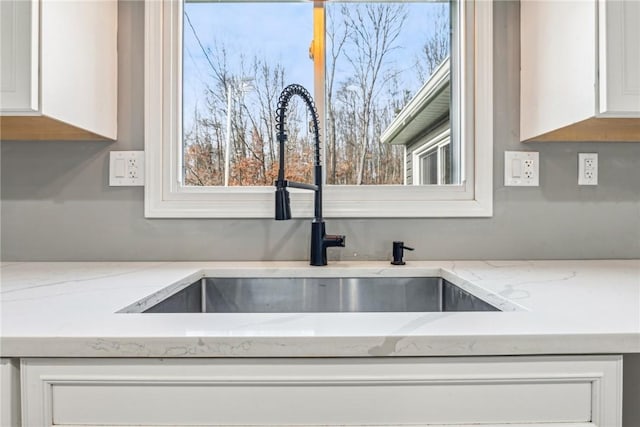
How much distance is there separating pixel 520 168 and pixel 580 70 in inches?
13.6

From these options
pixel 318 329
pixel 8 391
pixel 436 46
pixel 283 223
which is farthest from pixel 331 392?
pixel 436 46

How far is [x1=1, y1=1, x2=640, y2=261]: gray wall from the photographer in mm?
1231

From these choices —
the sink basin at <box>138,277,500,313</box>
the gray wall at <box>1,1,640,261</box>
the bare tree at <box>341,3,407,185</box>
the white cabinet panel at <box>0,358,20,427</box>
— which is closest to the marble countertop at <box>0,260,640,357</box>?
the white cabinet panel at <box>0,358,20,427</box>

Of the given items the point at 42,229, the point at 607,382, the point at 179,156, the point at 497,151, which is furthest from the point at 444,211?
the point at 42,229

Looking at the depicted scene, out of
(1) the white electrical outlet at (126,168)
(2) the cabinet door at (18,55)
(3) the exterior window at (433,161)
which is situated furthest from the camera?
(3) the exterior window at (433,161)

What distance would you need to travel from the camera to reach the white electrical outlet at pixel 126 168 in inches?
48.2

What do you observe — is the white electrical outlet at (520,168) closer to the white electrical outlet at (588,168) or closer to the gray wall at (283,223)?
the gray wall at (283,223)

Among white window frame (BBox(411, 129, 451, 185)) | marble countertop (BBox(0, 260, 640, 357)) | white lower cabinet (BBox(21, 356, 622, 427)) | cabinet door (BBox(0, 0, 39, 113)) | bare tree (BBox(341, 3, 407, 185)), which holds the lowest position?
white lower cabinet (BBox(21, 356, 622, 427))

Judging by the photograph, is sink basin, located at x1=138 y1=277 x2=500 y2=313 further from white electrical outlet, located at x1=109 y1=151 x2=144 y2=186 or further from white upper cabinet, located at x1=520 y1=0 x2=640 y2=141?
white upper cabinet, located at x1=520 y1=0 x2=640 y2=141

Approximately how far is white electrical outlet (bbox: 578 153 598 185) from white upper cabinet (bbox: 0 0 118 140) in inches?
59.0

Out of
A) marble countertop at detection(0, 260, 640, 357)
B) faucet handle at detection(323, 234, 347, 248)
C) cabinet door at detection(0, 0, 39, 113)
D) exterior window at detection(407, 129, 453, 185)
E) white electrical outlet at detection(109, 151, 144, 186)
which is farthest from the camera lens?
exterior window at detection(407, 129, 453, 185)

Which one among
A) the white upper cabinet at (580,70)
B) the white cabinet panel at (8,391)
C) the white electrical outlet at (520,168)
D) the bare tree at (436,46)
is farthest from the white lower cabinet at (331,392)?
the bare tree at (436,46)

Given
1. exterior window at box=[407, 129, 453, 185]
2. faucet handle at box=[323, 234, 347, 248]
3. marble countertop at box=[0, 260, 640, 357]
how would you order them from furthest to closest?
exterior window at box=[407, 129, 453, 185] < faucet handle at box=[323, 234, 347, 248] < marble countertop at box=[0, 260, 640, 357]

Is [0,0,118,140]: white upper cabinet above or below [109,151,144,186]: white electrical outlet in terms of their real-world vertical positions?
above
